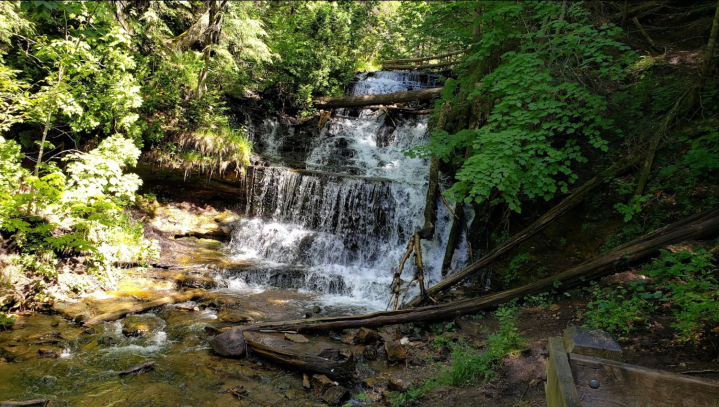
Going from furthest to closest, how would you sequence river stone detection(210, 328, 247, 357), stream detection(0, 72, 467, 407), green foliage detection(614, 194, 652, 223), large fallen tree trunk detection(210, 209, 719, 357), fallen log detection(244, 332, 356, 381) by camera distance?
green foliage detection(614, 194, 652, 223) → river stone detection(210, 328, 247, 357) → large fallen tree trunk detection(210, 209, 719, 357) → fallen log detection(244, 332, 356, 381) → stream detection(0, 72, 467, 407)

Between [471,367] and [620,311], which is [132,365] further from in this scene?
[620,311]

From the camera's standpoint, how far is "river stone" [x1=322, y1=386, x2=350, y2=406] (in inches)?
156

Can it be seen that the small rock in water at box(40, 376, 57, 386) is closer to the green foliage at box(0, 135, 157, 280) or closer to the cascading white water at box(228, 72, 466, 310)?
the green foliage at box(0, 135, 157, 280)

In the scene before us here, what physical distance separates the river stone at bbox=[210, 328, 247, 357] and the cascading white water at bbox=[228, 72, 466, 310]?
2.89 m

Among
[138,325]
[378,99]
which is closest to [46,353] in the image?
[138,325]

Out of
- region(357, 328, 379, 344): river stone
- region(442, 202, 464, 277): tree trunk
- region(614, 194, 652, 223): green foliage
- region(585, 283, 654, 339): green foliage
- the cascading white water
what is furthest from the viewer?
Result: the cascading white water

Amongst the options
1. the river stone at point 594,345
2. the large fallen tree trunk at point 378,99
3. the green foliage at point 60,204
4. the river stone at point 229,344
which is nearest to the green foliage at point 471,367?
the river stone at point 229,344

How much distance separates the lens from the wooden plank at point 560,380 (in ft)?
4.55

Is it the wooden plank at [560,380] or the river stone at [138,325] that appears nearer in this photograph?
the wooden plank at [560,380]

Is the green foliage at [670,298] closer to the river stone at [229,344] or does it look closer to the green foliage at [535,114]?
the green foliage at [535,114]

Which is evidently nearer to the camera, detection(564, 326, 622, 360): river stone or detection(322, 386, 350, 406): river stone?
detection(564, 326, 622, 360): river stone

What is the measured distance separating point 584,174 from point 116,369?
8.18 metres

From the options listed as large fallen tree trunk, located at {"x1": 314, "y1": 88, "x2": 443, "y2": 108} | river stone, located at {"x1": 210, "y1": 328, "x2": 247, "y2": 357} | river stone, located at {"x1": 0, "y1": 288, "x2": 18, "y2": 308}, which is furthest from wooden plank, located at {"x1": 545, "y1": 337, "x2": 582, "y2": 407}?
large fallen tree trunk, located at {"x1": 314, "y1": 88, "x2": 443, "y2": 108}

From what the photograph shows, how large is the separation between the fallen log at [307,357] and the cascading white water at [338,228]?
9.43 feet
